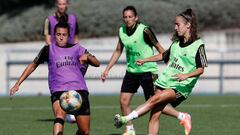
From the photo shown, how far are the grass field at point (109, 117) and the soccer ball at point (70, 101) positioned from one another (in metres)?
3.02

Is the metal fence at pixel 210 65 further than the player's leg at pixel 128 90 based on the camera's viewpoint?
Yes

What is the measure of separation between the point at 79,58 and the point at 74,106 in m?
0.68

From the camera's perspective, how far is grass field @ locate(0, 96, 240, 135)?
1368 centimetres

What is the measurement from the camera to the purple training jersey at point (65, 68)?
10.5m

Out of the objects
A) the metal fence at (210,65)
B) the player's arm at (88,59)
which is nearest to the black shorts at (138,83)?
the player's arm at (88,59)

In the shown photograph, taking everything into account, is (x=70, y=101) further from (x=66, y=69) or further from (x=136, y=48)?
(x=136, y=48)

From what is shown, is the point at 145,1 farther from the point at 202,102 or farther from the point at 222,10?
the point at 202,102

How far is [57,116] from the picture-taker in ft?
33.8

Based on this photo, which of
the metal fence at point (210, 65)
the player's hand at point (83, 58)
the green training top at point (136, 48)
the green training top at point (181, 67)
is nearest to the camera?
the player's hand at point (83, 58)

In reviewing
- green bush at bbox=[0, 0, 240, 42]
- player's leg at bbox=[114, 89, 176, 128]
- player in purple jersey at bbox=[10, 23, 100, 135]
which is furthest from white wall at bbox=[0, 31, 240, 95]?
player in purple jersey at bbox=[10, 23, 100, 135]

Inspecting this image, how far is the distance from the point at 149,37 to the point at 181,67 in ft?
6.73

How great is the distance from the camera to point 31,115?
1697 centimetres

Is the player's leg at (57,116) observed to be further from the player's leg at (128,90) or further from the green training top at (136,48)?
the green training top at (136,48)

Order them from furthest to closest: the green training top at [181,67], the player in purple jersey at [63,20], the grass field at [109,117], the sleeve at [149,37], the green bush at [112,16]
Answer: the green bush at [112,16] → the player in purple jersey at [63,20] → the grass field at [109,117] → the sleeve at [149,37] → the green training top at [181,67]
